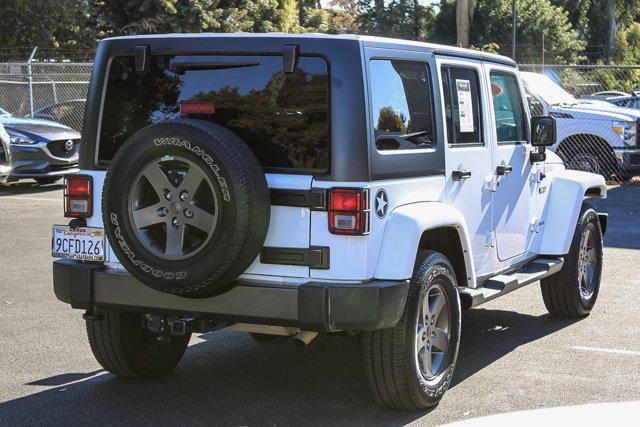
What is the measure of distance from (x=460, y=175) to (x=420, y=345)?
107 cm

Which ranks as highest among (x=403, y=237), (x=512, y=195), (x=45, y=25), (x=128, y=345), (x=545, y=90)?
(x=45, y=25)

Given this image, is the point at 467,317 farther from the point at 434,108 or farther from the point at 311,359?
the point at 434,108

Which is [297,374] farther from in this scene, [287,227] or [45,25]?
[45,25]

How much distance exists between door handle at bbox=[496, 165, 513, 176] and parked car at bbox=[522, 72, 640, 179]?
33.3 feet

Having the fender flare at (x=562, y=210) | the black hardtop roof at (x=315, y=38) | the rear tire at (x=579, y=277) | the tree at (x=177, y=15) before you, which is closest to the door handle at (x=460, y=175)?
the black hardtop roof at (x=315, y=38)

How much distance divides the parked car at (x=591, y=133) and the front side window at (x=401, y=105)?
37.0ft

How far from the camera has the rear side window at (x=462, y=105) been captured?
5844 millimetres

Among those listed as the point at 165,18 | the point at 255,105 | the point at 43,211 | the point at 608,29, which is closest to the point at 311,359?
the point at 255,105

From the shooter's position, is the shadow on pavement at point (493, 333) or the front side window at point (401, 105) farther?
the shadow on pavement at point (493, 333)

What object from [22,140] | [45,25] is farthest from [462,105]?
[45,25]

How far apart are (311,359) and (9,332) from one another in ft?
7.16

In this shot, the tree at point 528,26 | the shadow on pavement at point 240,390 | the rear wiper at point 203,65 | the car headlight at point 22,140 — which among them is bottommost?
the shadow on pavement at point 240,390

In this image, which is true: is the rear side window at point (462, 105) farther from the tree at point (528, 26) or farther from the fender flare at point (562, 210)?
the tree at point (528, 26)

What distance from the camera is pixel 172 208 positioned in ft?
16.0
